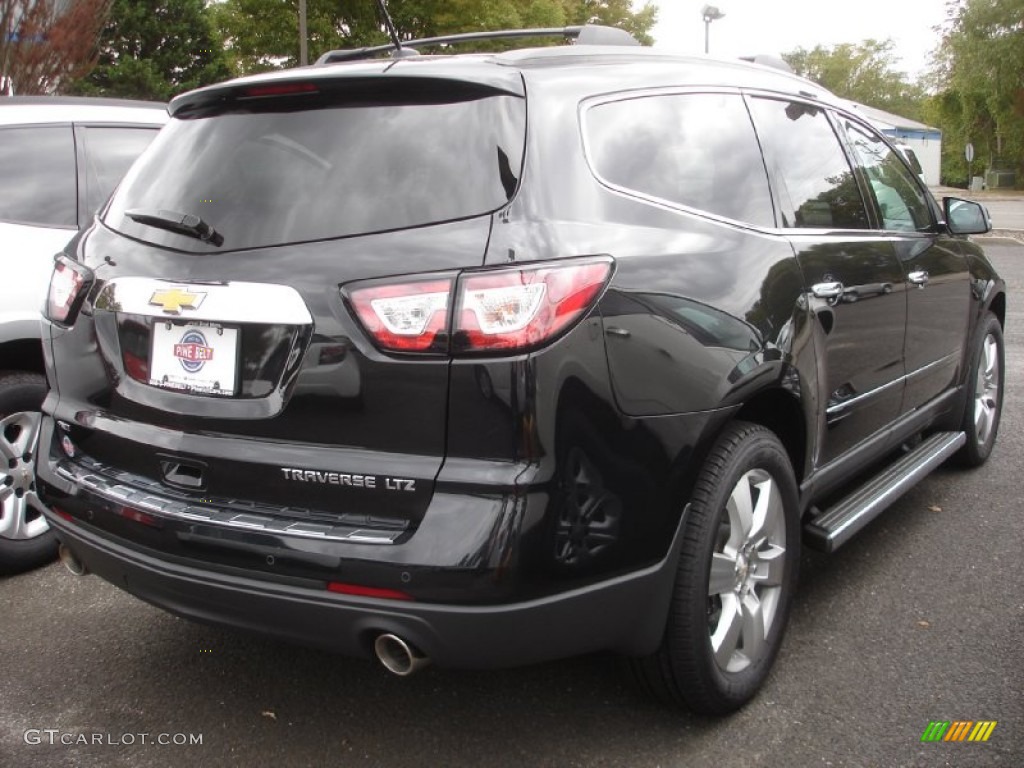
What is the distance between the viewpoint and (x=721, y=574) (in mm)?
2648

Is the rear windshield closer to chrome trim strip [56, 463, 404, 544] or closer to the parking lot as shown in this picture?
chrome trim strip [56, 463, 404, 544]

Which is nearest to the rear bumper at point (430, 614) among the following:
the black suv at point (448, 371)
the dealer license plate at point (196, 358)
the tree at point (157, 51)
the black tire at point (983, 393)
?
the black suv at point (448, 371)

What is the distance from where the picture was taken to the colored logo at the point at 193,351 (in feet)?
7.77

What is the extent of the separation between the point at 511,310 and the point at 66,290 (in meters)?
1.38

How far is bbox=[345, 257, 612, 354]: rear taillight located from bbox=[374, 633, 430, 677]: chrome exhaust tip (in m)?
0.66

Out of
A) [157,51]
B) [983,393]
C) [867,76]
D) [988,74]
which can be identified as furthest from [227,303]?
[867,76]

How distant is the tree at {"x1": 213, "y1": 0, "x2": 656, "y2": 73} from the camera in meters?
26.1

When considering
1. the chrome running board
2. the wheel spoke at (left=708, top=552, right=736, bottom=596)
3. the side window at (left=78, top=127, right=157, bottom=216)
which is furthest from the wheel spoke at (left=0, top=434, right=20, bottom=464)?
the chrome running board

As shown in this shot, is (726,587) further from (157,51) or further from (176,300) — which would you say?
(157,51)

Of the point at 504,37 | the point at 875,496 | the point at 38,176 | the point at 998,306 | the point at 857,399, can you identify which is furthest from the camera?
the point at 998,306

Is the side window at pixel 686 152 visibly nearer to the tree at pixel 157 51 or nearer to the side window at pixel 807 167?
the side window at pixel 807 167

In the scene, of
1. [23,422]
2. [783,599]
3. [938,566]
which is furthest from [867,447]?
[23,422]

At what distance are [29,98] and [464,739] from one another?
131 inches

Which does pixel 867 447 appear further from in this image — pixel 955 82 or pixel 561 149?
pixel 955 82
